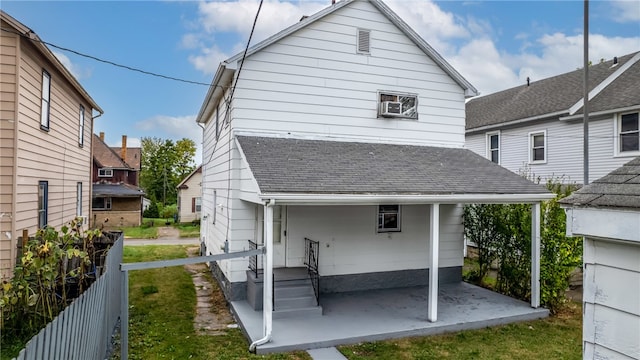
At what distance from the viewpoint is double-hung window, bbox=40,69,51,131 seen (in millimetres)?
9439

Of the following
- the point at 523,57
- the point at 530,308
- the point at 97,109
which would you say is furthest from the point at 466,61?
the point at 97,109

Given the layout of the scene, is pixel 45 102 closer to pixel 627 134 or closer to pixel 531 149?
pixel 531 149

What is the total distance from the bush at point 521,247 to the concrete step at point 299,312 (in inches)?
202

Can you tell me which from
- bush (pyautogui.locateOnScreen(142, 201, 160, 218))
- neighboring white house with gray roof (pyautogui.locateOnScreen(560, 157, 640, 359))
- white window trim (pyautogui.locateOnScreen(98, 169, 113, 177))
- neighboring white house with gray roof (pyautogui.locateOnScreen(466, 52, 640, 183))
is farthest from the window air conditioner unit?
bush (pyautogui.locateOnScreen(142, 201, 160, 218))

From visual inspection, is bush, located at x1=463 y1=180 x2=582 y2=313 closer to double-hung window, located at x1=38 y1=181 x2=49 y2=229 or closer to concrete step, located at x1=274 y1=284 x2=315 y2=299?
concrete step, located at x1=274 y1=284 x2=315 y2=299

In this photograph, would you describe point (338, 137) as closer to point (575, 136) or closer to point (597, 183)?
point (597, 183)

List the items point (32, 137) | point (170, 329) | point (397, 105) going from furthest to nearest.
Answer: point (397, 105) < point (32, 137) < point (170, 329)

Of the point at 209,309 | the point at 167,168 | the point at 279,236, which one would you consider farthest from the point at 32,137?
the point at 167,168

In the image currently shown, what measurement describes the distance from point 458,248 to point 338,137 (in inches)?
188

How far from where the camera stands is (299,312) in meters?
8.02

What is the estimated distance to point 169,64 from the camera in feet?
62.4

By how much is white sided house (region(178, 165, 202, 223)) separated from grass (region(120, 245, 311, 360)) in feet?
70.0

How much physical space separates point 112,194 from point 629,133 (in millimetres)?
29211

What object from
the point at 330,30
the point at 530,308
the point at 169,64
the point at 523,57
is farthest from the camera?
the point at 523,57
